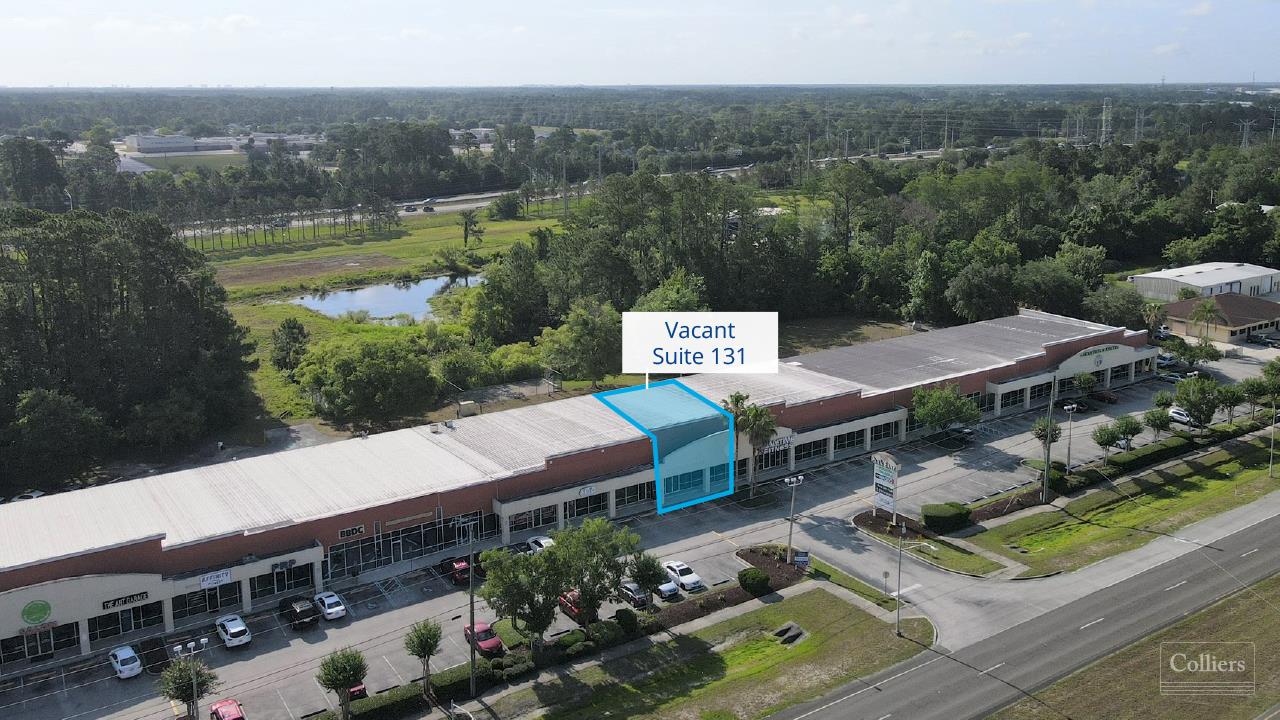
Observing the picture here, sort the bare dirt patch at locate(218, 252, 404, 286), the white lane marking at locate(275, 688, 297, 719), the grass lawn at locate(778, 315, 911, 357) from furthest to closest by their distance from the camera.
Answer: the bare dirt patch at locate(218, 252, 404, 286)
the grass lawn at locate(778, 315, 911, 357)
the white lane marking at locate(275, 688, 297, 719)

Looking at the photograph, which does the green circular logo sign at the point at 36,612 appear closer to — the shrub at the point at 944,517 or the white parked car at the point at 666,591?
the white parked car at the point at 666,591

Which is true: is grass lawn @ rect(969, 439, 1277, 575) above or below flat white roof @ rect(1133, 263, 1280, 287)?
below

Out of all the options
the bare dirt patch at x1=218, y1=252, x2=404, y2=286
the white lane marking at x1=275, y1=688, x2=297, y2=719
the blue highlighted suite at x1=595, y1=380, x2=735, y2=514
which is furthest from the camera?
the bare dirt patch at x1=218, y1=252, x2=404, y2=286

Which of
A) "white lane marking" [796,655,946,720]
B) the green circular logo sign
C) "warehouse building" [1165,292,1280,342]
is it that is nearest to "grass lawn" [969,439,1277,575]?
"white lane marking" [796,655,946,720]

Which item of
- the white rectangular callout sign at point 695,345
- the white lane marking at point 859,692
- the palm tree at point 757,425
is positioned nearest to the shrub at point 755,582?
the white lane marking at point 859,692

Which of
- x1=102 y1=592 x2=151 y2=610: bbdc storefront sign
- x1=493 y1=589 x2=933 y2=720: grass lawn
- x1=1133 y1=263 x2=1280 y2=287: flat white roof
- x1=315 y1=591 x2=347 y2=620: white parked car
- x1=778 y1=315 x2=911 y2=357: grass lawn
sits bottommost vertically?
x1=493 y1=589 x2=933 y2=720: grass lawn

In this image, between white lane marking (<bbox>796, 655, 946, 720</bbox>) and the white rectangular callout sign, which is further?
the white rectangular callout sign

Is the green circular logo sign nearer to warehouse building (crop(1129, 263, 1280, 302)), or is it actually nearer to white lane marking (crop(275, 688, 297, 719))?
white lane marking (crop(275, 688, 297, 719))
